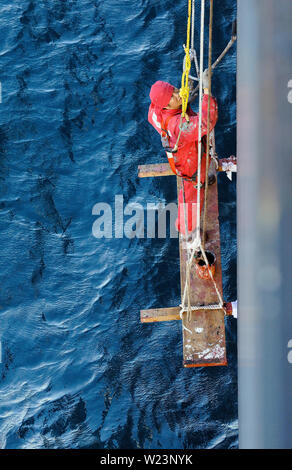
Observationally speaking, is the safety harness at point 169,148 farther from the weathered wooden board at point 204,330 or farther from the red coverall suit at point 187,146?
the weathered wooden board at point 204,330

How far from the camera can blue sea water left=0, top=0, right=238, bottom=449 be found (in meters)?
10.1

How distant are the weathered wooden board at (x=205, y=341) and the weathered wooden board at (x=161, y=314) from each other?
230mm

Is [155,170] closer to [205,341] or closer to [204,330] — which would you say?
[204,330]

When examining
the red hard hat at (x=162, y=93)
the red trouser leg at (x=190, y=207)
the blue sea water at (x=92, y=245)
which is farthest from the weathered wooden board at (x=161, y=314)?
the red hard hat at (x=162, y=93)

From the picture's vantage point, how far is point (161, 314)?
8.69m

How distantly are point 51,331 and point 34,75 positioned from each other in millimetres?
5274

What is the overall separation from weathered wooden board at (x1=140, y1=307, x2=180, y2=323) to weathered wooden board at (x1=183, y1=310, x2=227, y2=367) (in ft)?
0.76

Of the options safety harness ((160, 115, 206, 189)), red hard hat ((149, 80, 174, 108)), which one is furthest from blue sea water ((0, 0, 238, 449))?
red hard hat ((149, 80, 174, 108))

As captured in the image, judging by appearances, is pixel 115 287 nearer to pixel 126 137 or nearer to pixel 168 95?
pixel 126 137

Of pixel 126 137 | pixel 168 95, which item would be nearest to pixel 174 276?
pixel 126 137

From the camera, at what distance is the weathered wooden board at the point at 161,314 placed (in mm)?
8641

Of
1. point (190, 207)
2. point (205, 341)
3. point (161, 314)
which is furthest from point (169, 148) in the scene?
point (205, 341)

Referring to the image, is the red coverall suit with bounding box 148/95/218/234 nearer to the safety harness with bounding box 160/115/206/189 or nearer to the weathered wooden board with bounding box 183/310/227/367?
the safety harness with bounding box 160/115/206/189

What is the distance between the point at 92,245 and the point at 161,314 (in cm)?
330
